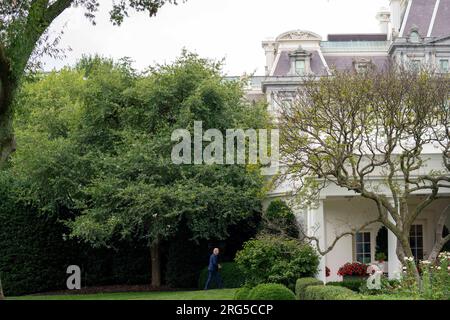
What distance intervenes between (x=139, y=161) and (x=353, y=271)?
780cm

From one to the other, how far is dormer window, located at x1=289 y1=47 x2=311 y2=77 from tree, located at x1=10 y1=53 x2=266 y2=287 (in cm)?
2162

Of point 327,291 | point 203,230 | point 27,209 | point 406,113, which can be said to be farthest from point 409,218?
point 27,209

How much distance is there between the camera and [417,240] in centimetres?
2766

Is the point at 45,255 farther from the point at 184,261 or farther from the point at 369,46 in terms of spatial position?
the point at 369,46

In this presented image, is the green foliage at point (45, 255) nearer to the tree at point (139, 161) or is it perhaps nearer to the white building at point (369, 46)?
the tree at point (139, 161)

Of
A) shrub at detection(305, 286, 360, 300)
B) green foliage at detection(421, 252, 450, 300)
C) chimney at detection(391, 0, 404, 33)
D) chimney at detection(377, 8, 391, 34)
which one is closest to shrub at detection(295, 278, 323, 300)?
shrub at detection(305, 286, 360, 300)

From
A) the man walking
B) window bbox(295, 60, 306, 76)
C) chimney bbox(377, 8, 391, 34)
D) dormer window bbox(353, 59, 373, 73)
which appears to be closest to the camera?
dormer window bbox(353, 59, 373, 73)

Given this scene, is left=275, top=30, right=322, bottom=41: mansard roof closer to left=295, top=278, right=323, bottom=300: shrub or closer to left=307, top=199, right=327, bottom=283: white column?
left=307, top=199, right=327, bottom=283: white column

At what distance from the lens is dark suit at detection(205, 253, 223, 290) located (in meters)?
23.8

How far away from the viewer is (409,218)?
19234mm

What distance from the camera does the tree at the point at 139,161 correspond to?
25.0 metres

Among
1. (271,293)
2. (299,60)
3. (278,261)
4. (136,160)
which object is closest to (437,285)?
(271,293)
